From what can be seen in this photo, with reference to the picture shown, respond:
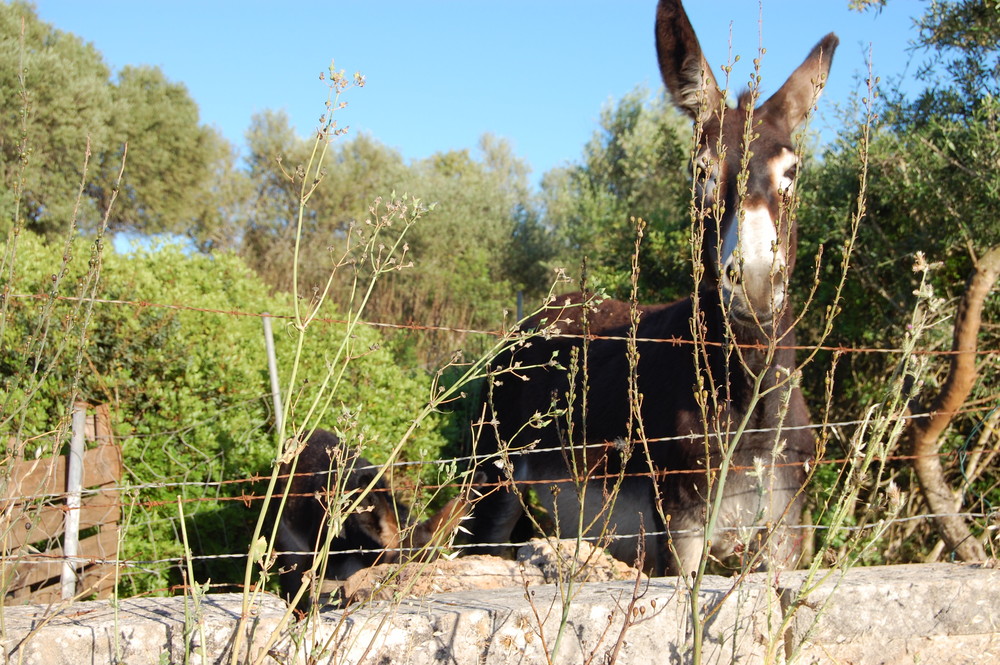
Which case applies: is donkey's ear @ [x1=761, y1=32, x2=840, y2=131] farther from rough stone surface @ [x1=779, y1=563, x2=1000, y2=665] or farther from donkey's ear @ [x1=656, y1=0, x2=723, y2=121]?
rough stone surface @ [x1=779, y1=563, x2=1000, y2=665]

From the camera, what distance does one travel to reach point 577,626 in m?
2.49

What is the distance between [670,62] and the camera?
13.7 feet

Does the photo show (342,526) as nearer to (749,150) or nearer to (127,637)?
(127,637)

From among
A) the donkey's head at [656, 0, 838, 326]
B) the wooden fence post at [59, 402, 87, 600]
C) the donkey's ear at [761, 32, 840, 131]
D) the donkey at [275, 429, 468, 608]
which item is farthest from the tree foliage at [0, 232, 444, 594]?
the donkey's ear at [761, 32, 840, 131]

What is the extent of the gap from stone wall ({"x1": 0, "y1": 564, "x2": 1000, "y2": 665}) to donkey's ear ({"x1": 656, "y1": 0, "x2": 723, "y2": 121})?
2.30 metres

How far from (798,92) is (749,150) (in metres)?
1.23

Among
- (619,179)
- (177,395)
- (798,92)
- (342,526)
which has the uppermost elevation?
(619,179)

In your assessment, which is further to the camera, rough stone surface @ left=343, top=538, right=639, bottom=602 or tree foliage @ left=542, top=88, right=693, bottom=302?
tree foliage @ left=542, top=88, right=693, bottom=302

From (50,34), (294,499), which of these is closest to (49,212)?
(50,34)

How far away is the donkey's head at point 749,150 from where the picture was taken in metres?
3.20

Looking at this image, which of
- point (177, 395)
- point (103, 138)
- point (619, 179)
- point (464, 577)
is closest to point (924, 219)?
point (464, 577)

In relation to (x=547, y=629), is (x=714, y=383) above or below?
above

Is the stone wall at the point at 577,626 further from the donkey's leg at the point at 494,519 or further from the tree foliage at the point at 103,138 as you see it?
the tree foliage at the point at 103,138

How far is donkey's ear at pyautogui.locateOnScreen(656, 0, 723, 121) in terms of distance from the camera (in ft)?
13.1
